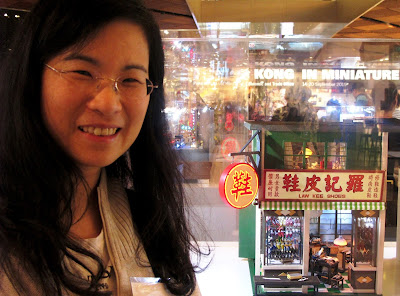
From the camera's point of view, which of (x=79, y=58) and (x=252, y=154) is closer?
(x=79, y=58)

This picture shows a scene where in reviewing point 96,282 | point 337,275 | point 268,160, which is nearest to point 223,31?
point 268,160

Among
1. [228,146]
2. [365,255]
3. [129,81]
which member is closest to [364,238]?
[365,255]

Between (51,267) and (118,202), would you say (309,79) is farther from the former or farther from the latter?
(51,267)

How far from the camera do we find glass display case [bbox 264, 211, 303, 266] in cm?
280

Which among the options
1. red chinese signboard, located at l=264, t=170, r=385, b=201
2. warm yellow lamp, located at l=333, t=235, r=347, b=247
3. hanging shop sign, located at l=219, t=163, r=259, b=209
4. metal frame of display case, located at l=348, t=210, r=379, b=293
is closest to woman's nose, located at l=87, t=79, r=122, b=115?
hanging shop sign, located at l=219, t=163, r=259, b=209

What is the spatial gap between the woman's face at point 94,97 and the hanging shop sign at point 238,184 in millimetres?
1655

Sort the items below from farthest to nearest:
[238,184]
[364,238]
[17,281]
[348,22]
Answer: [364,238]
[238,184]
[348,22]
[17,281]

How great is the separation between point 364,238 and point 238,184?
3.41 feet

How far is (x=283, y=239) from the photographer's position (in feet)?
9.31

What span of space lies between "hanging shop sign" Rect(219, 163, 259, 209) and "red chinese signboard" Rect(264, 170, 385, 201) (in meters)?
0.13

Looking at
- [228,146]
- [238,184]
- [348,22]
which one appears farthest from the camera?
[228,146]

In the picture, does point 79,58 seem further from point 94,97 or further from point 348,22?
point 348,22

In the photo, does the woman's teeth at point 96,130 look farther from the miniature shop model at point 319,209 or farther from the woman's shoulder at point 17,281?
the miniature shop model at point 319,209

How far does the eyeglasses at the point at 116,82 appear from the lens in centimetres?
64
